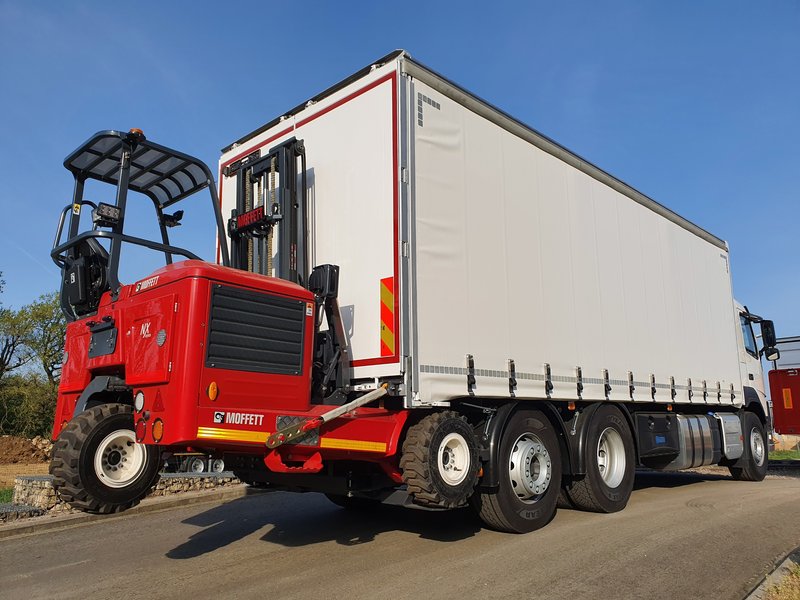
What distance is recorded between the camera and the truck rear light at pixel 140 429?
4.55m

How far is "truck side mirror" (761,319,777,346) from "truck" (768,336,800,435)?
317cm

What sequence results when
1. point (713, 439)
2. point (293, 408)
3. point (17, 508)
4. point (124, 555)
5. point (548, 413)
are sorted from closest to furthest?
1. point (293, 408)
2. point (124, 555)
3. point (548, 413)
4. point (17, 508)
5. point (713, 439)

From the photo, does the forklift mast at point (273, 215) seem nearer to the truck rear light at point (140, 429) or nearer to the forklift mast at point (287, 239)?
the forklift mast at point (287, 239)

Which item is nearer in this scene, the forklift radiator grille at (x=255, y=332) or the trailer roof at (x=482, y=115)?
the forklift radiator grille at (x=255, y=332)

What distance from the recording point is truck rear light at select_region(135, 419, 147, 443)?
4551mm

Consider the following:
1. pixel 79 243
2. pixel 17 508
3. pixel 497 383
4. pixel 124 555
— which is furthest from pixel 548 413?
pixel 17 508

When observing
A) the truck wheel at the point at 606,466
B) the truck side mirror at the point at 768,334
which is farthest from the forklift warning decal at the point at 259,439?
the truck side mirror at the point at 768,334

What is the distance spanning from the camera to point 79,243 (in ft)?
18.0

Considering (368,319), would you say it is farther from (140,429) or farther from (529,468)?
(529,468)

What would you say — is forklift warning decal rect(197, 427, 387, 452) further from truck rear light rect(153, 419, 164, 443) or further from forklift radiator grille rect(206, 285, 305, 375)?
forklift radiator grille rect(206, 285, 305, 375)

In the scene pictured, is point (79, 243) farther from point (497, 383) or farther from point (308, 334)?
point (497, 383)

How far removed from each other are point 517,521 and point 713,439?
6.27 metres

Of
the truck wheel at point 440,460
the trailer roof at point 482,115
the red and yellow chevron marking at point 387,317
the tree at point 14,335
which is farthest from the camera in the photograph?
the tree at point 14,335

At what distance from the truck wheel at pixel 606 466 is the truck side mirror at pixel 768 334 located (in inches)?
266
